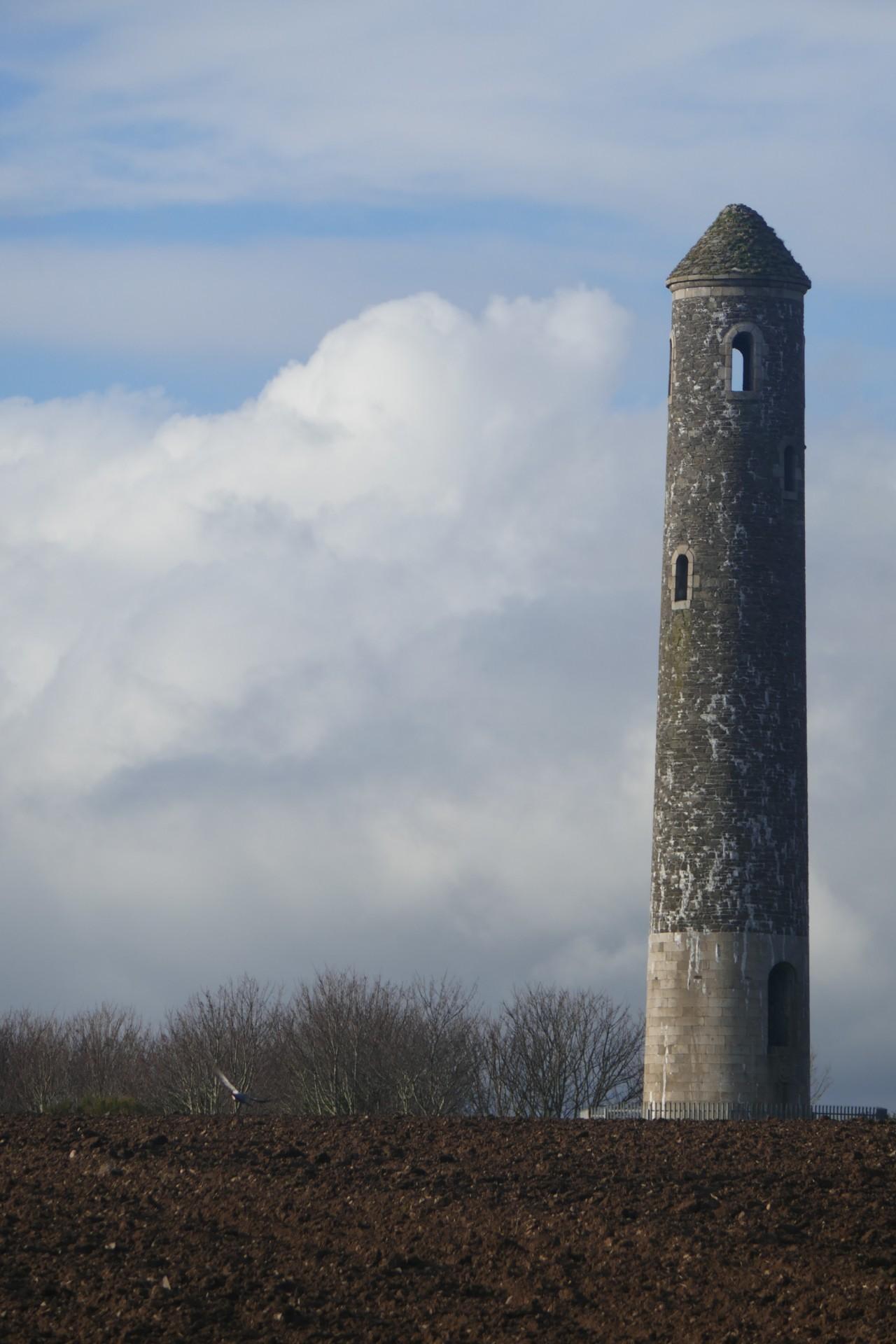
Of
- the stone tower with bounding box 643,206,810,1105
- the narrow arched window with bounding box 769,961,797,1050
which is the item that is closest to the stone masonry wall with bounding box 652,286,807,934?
the stone tower with bounding box 643,206,810,1105

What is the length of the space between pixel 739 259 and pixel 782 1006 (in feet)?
43.7

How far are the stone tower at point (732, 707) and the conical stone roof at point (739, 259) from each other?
0.05 meters

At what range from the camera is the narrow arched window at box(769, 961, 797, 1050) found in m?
38.3

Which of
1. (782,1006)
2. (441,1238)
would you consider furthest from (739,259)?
(441,1238)

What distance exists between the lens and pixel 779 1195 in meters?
23.8

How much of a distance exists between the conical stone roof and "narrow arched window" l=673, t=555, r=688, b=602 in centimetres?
508

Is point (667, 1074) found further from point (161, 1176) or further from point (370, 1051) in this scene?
point (370, 1051)

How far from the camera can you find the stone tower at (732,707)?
37844 mm

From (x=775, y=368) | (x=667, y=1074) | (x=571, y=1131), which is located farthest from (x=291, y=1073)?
(x=571, y=1131)

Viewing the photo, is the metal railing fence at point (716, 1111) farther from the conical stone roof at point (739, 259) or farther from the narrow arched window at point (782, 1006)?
the conical stone roof at point (739, 259)

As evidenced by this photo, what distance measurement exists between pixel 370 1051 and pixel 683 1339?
41283mm

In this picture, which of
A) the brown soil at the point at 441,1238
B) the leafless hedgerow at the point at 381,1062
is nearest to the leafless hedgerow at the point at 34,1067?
the leafless hedgerow at the point at 381,1062

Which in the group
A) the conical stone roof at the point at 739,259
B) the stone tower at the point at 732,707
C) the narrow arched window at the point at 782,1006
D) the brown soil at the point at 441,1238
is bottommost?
the brown soil at the point at 441,1238

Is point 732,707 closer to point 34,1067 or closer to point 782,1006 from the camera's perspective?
point 782,1006
